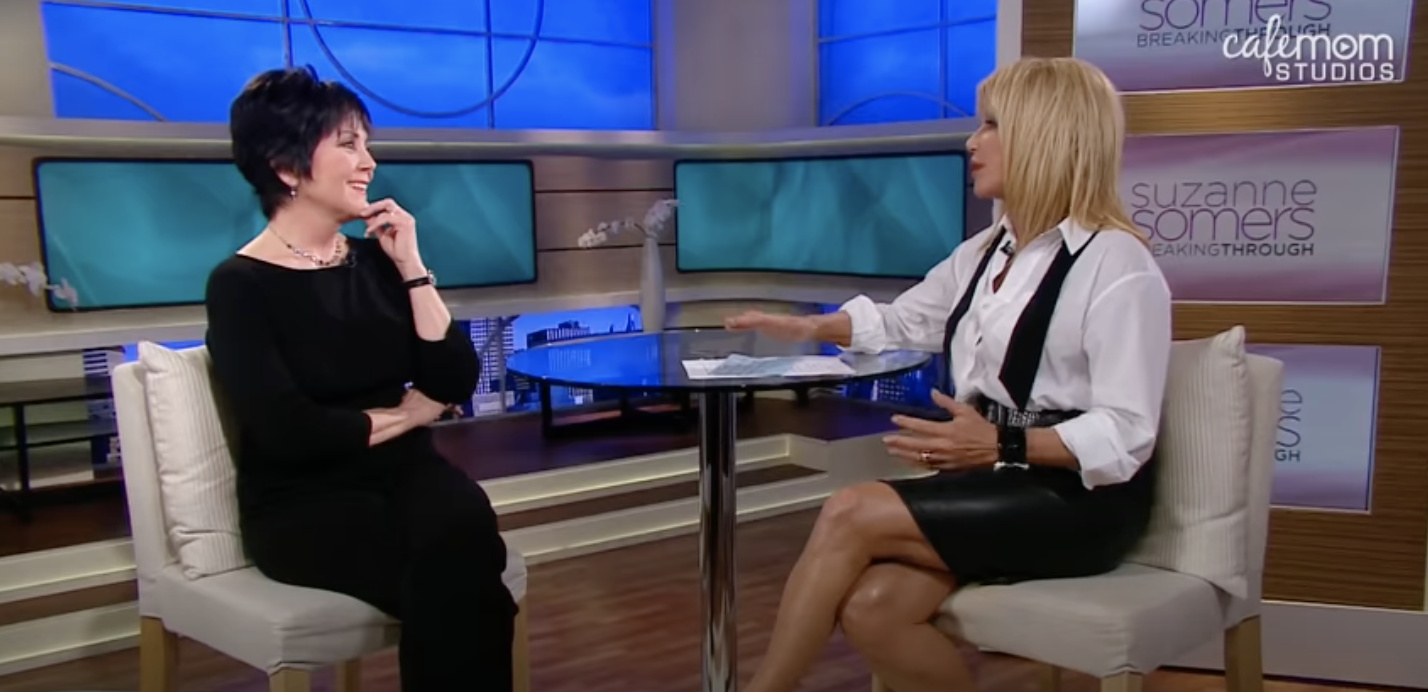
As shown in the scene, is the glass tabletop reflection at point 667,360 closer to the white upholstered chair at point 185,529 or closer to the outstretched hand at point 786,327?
the outstretched hand at point 786,327

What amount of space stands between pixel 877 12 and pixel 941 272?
10.5ft

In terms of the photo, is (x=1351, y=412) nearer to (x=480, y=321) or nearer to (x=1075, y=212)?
(x=1075, y=212)

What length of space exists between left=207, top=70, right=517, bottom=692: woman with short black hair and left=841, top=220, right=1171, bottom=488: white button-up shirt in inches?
33.0

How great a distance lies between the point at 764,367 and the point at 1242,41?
4.28 ft

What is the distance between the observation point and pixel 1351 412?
2553mm

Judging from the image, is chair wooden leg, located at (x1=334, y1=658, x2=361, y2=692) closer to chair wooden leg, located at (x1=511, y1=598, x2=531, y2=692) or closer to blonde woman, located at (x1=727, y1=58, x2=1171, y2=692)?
chair wooden leg, located at (x1=511, y1=598, x2=531, y2=692)

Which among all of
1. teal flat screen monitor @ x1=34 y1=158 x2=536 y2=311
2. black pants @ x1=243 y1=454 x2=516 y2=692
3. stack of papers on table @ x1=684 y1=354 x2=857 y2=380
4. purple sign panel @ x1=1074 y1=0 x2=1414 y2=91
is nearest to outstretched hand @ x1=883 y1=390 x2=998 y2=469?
stack of papers on table @ x1=684 y1=354 x2=857 y2=380

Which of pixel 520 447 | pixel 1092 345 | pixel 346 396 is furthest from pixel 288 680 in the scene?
pixel 520 447

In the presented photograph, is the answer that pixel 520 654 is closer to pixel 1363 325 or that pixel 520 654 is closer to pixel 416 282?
pixel 416 282

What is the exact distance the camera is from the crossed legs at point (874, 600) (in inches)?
69.5

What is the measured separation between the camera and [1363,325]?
2521 millimetres

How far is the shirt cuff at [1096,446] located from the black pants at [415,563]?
2.94 feet

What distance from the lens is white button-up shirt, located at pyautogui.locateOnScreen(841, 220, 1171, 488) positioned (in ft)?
5.62

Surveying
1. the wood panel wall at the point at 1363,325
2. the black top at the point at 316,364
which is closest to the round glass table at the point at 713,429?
the black top at the point at 316,364
